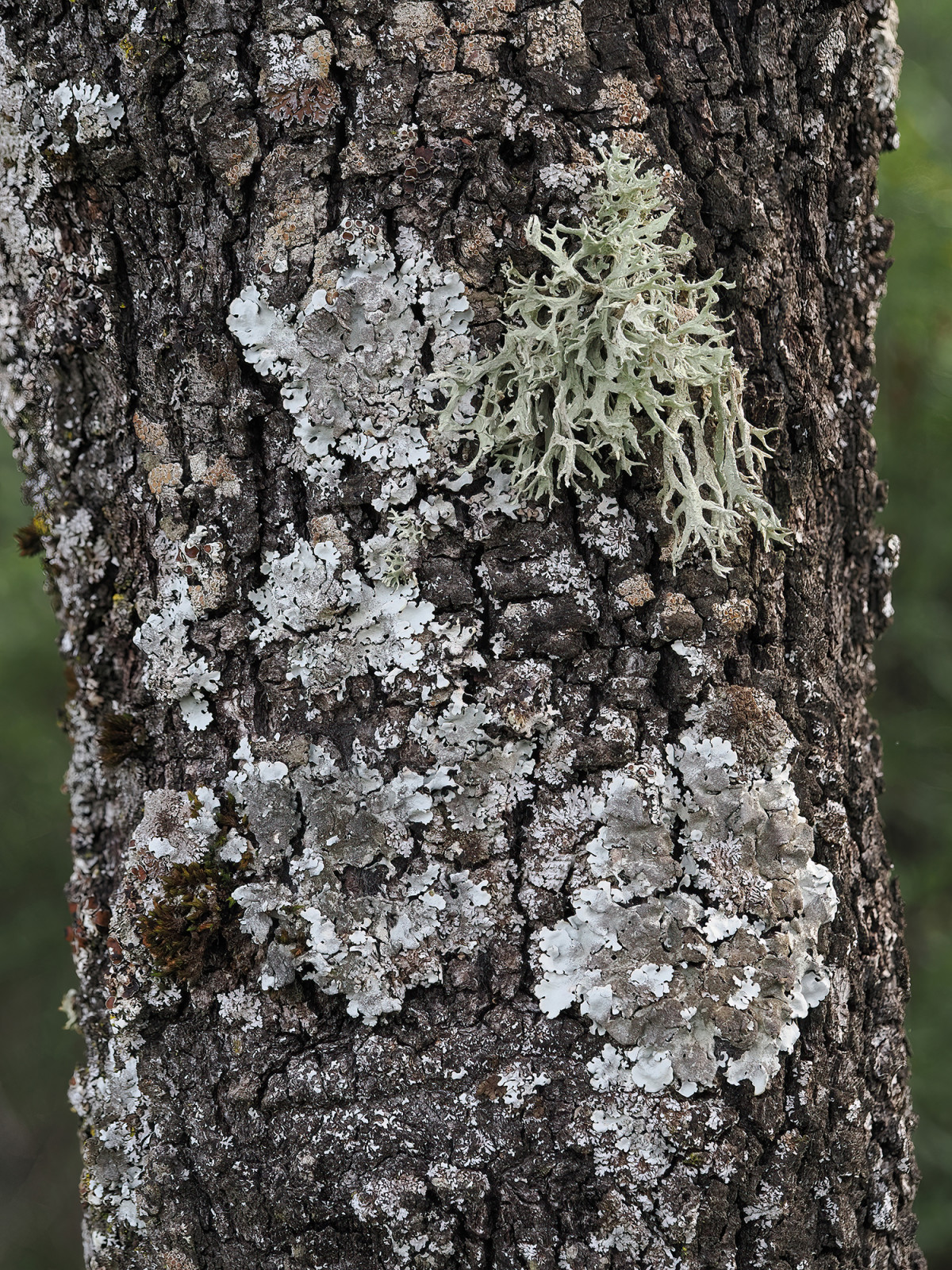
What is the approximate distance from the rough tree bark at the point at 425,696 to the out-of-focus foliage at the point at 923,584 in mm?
2249

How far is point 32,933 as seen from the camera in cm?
461

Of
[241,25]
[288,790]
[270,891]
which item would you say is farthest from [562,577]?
[241,25]

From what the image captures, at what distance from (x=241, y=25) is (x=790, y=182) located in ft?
2.52

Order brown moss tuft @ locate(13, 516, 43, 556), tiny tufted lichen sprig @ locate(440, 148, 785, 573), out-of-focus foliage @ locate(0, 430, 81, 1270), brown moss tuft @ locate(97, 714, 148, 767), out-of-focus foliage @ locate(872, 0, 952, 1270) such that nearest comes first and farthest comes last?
tiny tufted lichen sprig @ locate(440, 148, 785, 573) < brown moss tuft @ locate(97, 714, 148, 767) < brown moss tuft @ locate(13, 516, 43, 556) < out-of-focus foliage @ locate(872, 0, 952, 1270) < out-of-focus foliage @ locate(0, 430, 81, 1270)

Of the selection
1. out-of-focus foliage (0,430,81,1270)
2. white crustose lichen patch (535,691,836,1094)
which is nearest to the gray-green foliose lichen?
white crustose lichen patch (535,691,836,1094)

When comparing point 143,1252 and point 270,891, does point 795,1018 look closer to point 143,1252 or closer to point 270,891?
point 270,891

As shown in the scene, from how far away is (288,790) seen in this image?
3.98 feet

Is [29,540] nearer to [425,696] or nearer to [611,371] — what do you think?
[425,696]

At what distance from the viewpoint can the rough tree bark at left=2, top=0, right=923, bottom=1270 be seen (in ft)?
3.76

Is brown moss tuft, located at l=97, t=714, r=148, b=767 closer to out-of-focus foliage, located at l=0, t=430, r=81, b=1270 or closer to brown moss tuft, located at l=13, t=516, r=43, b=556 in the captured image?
brown moss tuft, located at l=13, t=516, r=43, b=556

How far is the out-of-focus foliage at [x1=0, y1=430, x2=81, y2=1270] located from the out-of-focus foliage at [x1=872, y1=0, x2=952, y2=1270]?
3.67m

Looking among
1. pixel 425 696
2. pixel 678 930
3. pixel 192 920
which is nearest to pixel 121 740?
A: pixel 192 920

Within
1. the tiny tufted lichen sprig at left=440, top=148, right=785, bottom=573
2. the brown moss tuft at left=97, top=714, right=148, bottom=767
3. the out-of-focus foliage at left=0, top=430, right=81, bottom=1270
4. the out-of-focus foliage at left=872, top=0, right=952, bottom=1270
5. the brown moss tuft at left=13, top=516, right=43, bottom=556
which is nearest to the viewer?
the tiny tufted lichen sprig at left=440, top=148, right=785, bottom=573

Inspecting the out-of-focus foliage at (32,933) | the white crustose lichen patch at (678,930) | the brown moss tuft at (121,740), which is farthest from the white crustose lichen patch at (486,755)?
the out-of-focus foliage at (32,933)
